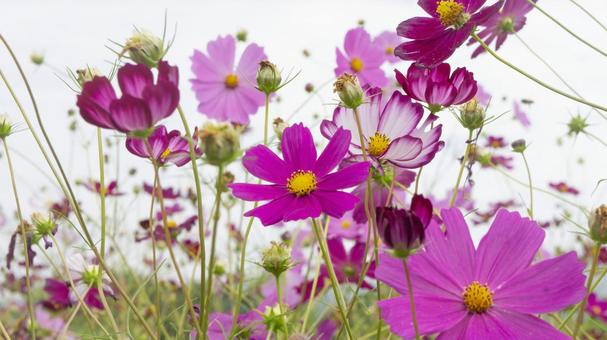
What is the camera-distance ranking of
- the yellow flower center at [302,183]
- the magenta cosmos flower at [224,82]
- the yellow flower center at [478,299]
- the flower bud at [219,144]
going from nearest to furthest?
the flower bud at [219,144]
the yellow flower center at [478,299]
the yellow flower center at [302,183]
the magenta cosmos flower at [224,82]

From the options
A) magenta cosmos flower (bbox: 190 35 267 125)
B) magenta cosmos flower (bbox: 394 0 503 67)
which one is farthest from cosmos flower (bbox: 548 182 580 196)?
magenta cosmos flower (bbox: 394 0 503 67)

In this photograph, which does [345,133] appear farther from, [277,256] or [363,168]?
[277,256]

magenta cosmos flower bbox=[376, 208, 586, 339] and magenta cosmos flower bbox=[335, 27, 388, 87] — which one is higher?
magenta cosmos flower bbox=[335, 27, 388, 87]

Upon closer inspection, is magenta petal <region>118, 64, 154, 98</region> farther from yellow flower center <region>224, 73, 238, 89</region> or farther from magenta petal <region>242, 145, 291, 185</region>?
yellow flower center <region>224, 73, 238, 89</region>

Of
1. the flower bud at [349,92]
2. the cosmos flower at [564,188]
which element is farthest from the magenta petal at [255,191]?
the cosmos flower at [564,188]

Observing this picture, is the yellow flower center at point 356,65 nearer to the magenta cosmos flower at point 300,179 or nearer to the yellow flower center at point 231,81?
the yellow flower center at point 231,81
